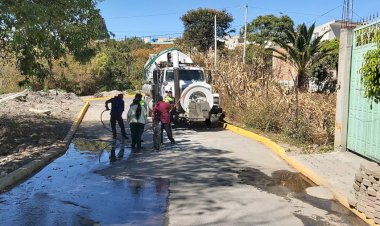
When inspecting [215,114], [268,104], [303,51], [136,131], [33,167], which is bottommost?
[33,167]

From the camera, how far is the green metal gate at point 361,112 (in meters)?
10.5

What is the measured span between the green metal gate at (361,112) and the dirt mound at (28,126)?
812cm

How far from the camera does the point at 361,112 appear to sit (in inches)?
449

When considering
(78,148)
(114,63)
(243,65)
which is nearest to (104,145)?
(78,148)

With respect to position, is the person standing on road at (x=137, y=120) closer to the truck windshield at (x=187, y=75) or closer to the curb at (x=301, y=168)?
the curb at (x=301, y=168)

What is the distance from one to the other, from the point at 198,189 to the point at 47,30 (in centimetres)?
626

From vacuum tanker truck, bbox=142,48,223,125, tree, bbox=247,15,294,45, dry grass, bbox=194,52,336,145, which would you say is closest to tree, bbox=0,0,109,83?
vacuum tanker truck, bbox=142,48,223,125

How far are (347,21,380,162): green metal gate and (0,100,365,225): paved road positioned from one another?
6.41 ft

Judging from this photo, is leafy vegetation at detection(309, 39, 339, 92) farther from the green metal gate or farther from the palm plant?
the green metal gate

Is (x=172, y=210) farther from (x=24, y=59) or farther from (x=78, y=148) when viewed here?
(x=24, y=59)

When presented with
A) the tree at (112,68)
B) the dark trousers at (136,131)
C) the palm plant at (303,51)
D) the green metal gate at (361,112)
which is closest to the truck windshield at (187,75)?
the dark trousers at (136,131)

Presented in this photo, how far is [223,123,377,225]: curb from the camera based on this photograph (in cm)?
782

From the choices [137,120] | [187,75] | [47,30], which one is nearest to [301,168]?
Answer: [137,120]

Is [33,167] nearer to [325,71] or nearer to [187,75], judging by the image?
[187,75]
